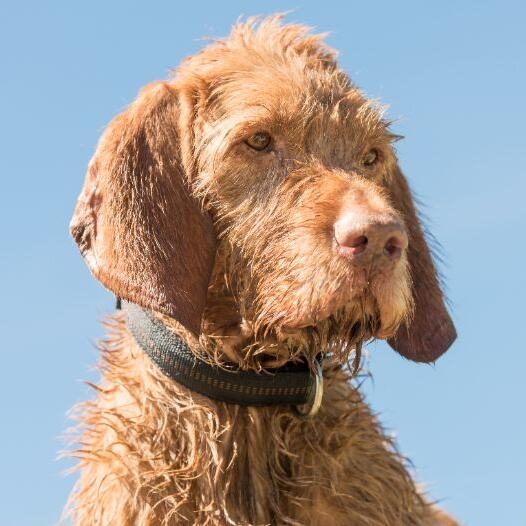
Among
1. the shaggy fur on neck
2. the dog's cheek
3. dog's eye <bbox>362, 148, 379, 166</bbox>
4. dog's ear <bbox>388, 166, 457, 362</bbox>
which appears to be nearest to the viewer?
the dog's cheek

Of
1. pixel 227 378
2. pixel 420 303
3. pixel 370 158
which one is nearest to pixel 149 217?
pixel 227 378

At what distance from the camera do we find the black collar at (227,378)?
4523mm

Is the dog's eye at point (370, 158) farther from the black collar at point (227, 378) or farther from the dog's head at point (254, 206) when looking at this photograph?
the black collar at point (227, 378)

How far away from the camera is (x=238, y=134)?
175 inches

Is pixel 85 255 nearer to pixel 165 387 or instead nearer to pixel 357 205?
pixel 165 387

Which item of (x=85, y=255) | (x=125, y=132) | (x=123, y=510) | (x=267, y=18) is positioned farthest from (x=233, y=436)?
(x=267, y=18)

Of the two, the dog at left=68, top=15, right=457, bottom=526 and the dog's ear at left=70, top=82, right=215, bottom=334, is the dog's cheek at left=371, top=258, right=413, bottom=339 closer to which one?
the dog at left=68, top=15, right=457, bottom=526

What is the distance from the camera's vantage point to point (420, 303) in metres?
5.11

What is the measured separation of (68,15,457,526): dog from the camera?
14.2 feet

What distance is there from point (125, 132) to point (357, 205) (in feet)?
3.51

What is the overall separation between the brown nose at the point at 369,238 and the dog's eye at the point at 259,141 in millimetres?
545

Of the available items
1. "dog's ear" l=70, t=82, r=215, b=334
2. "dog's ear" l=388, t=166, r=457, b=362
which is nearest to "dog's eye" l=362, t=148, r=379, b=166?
"dog's ear" l=388, t=166, r=457, b=362

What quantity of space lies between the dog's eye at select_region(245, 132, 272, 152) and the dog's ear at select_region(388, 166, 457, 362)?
83 centimetres

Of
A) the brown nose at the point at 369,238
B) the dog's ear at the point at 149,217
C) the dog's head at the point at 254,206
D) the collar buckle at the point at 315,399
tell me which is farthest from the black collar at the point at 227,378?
the brown nose at the point at 369,238
